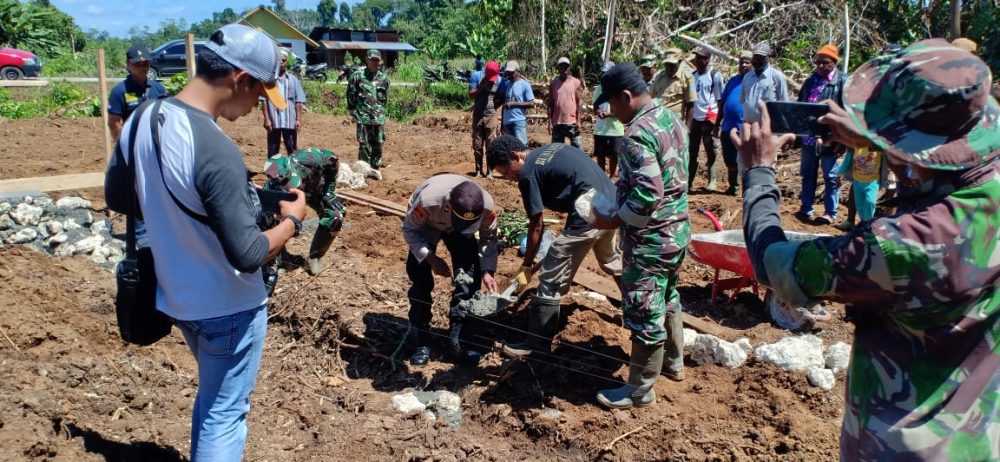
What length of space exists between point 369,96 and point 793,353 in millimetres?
7819

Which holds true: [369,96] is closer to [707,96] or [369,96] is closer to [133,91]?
[133,91]

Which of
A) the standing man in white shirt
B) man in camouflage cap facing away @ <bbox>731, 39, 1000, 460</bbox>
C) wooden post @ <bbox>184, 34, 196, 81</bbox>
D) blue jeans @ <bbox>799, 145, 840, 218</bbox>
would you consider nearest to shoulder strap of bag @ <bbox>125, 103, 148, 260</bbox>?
man in camouflage cap facing away @ <bbox>731, 39, 1000, 460</bbox>

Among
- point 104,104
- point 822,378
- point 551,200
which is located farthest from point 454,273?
point 104,104

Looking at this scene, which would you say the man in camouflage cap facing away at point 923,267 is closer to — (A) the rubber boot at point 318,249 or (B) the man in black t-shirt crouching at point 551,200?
(B) the man in black t-shirt crouching at point 551,200

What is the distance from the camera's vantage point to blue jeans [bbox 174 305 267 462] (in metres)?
2.55

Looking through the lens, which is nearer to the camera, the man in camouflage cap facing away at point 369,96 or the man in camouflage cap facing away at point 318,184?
the man in camouflage cap facing away at point 318,184

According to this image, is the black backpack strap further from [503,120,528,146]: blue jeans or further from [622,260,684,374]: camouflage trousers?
[503,120,528,146]: blue jeans

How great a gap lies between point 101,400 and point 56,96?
1813 cm

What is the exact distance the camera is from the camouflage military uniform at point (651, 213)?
3.67 metres

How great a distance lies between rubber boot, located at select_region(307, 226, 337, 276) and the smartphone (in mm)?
4944

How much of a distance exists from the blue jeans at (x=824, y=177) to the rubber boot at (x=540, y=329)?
4.70 metres

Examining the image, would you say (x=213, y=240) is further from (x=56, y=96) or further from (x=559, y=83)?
(x=56, y=96)

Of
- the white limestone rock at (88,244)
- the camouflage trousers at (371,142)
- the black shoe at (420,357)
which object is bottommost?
the black shoe at (420,357)

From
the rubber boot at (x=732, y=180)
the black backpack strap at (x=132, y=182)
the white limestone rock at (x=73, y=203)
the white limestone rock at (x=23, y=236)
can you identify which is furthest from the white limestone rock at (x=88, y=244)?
the rubber boot at (x=732, y=180)
